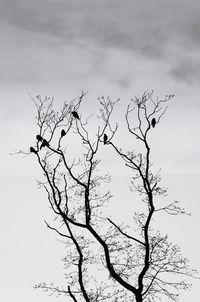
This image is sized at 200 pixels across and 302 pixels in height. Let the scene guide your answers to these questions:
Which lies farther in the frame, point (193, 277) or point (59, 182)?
point (59, 182)

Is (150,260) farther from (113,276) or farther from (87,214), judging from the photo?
(87,214)

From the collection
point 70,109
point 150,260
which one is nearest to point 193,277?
point 150,260

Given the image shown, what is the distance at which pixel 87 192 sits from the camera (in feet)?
64.2

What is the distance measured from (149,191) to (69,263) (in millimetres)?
4432

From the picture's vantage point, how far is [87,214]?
63.3 ft

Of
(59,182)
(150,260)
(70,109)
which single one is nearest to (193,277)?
(150,260)

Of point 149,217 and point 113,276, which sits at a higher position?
point 149,217

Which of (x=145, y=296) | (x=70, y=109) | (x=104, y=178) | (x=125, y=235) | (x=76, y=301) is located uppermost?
(x=70, y=109)

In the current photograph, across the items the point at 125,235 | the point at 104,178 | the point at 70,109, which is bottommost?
the point at 125,235

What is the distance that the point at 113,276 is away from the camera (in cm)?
1875

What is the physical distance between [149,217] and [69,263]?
12.5 feet

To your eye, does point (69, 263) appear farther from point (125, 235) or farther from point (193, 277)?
point (193, 277)

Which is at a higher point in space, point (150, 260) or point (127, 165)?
point (127, 165)

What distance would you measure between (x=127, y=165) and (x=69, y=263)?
468 centimetres
